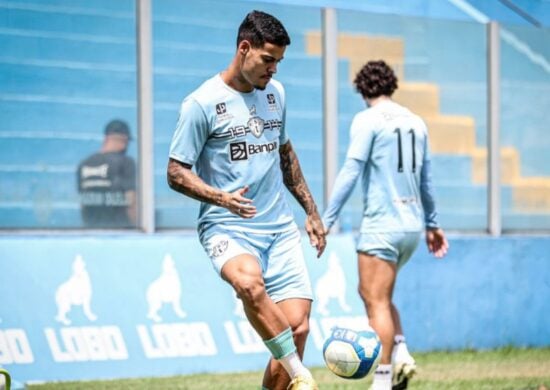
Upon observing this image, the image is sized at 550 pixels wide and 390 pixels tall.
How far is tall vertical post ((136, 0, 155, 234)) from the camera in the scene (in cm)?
1258

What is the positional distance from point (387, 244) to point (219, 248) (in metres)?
2.44

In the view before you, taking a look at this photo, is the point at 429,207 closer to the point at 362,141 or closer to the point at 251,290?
the point at 362,141

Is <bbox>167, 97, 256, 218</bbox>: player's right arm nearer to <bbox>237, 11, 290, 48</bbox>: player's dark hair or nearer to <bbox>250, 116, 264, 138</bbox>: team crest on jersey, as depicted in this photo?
<bbox>250, 116, 264, 138</bbox>: team crest on jersey

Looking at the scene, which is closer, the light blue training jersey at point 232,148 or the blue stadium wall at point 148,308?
the light blue training jersey at point 232,148

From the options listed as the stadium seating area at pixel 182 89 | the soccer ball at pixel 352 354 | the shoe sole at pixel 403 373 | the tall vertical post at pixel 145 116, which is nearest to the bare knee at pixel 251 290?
the soccer ball at pixel 352 354

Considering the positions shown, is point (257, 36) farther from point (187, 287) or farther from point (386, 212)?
point (187, 287)

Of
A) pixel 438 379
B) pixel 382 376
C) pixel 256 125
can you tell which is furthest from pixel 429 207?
pixel 256 125

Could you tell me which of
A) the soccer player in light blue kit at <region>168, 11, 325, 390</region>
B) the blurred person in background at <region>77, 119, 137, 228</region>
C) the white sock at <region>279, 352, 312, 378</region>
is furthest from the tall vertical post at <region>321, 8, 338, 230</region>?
the white sock at <region>279, 352, 312, 378</region>

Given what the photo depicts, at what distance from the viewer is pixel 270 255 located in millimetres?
7895

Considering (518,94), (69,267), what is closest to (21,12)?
(69,267)

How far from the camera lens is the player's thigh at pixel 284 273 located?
785cm

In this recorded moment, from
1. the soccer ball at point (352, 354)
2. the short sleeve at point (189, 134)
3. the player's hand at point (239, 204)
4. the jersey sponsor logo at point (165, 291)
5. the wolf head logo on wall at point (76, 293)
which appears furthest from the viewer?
the jersey sponsor logo at point (165, 291)

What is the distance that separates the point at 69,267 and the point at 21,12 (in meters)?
2.19

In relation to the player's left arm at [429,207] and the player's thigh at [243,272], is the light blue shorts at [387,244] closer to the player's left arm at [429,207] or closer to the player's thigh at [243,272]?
the player's left arm at [429,207]
